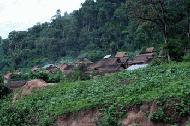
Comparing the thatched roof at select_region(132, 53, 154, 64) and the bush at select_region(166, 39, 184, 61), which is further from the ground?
the bush at select_region(166, 39, 184, 61)

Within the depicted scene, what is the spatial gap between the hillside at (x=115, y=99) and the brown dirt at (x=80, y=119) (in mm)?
130

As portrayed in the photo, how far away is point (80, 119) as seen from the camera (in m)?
17.9

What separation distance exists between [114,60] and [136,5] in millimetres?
17343

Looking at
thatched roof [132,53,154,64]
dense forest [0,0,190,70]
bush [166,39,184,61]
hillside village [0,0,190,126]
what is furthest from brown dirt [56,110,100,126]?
dense forest [0,0,190,70]

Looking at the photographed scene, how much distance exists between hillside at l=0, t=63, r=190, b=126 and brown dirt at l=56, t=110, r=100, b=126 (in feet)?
0.43

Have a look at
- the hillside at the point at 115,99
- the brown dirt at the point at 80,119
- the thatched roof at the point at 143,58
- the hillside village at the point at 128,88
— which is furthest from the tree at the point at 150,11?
the thatched roof at the point at 143,58

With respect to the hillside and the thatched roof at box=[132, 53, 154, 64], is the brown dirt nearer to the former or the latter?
the hillside

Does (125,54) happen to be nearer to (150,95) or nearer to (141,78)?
(141,78)

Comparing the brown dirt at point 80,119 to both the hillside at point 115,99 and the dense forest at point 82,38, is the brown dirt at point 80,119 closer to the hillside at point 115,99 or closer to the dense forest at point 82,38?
the hillside at point 115,99

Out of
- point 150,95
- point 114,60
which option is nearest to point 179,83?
point 150,95

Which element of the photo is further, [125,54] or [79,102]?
[125,54]

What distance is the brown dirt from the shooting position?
17359 millimetres

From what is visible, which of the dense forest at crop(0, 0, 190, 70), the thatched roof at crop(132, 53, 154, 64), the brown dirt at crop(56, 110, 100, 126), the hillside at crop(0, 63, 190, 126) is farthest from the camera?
the dense forest at crop(0, 0, 190, 70)

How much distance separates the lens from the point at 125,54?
4922 centimetres
